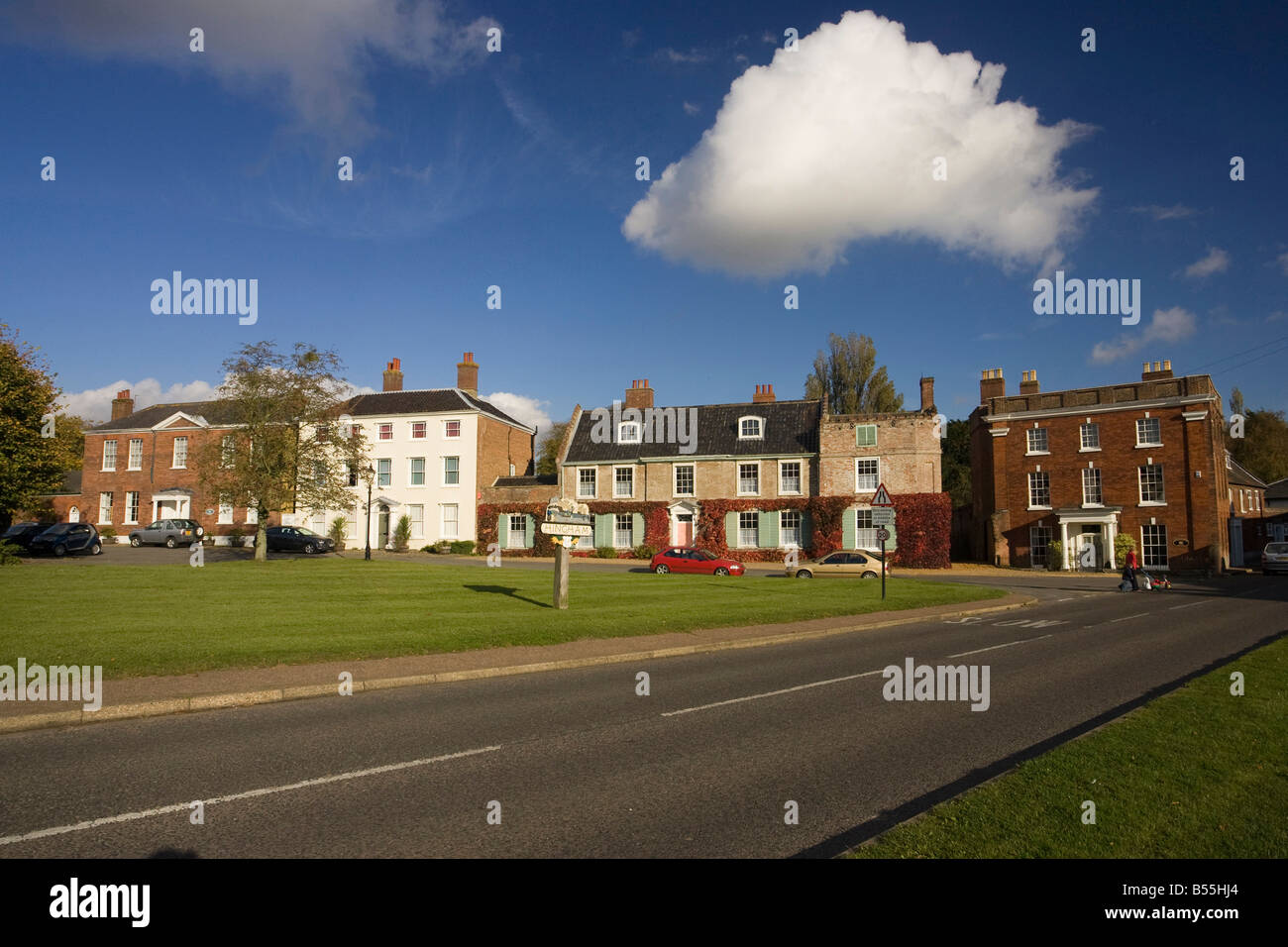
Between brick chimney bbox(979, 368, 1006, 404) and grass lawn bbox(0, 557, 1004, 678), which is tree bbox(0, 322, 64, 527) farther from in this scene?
brick chimney bbox(979, 368, 1006, 404)

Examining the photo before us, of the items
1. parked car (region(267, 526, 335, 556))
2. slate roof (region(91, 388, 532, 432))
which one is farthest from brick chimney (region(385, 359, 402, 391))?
parked car (region(267, 526, 335, 556))

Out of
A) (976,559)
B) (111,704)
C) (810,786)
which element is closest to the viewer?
(810,786)

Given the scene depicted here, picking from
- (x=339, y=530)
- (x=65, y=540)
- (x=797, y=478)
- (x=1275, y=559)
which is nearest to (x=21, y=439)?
(x=65, y=540)

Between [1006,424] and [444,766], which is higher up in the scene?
[1006,424]

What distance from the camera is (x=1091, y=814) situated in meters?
5.09

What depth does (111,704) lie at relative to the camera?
8.80m

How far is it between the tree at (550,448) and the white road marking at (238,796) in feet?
208

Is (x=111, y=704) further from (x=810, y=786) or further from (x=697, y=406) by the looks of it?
(x=697, y=406)

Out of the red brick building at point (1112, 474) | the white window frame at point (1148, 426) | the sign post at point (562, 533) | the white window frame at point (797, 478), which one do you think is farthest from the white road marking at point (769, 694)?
the white window frame at point (1148, 426)
